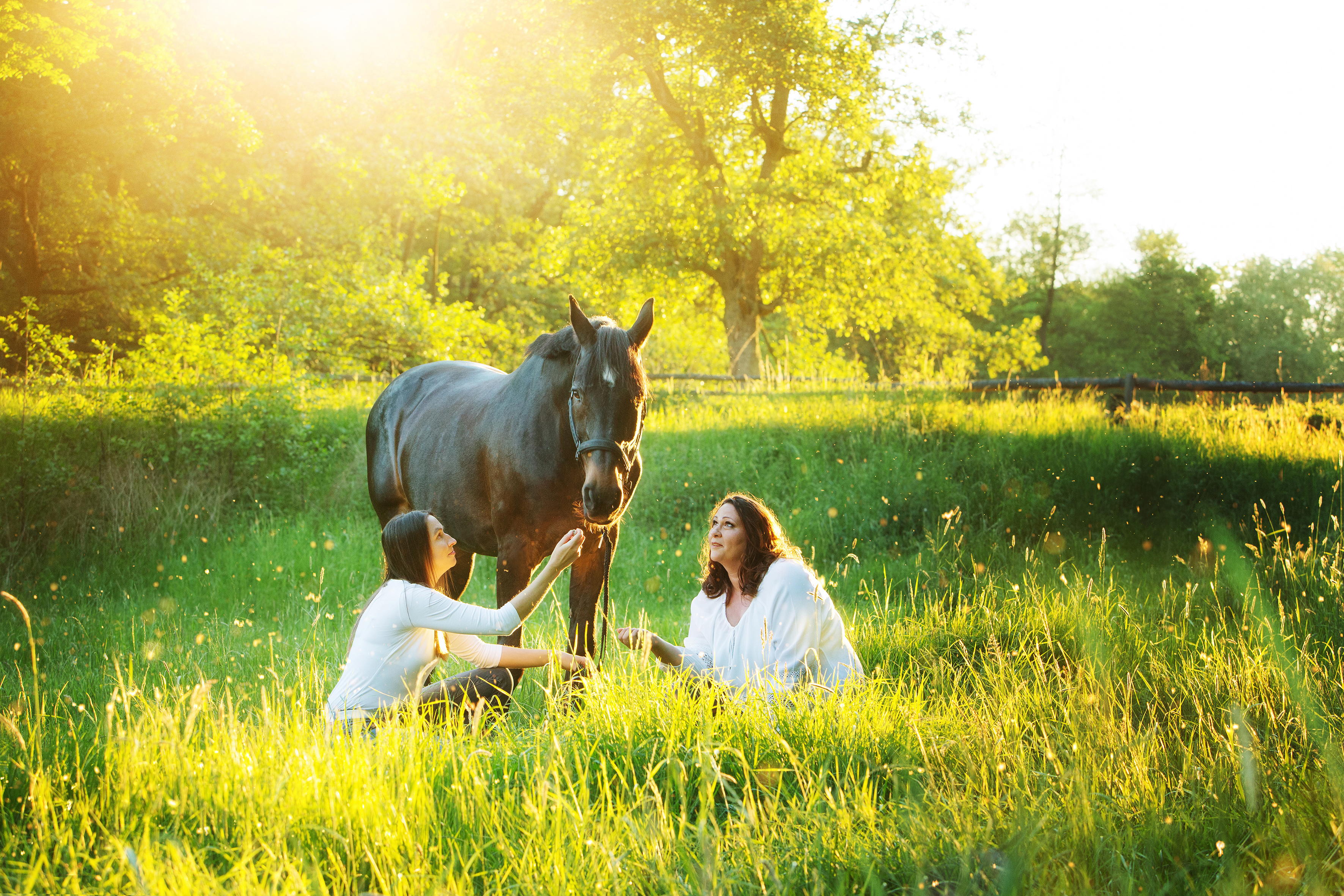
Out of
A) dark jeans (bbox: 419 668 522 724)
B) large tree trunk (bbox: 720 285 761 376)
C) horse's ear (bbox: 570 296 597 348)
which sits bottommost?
dark jeans (bbox: 419 668 522 724)

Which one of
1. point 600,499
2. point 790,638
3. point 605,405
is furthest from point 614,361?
point 790,638

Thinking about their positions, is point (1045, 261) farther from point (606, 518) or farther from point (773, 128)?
point (606, 518)

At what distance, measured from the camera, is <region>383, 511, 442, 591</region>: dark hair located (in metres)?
3.37

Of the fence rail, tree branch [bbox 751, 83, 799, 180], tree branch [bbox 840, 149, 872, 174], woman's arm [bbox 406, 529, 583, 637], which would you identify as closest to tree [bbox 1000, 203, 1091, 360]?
tree branch [bbox 840, 149, 872, 174]

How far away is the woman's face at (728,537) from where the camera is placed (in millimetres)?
3764

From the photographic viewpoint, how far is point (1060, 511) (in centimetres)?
745

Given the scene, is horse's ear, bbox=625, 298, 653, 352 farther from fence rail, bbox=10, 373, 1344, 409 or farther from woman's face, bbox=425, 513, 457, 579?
fence rail, bbox=10, 373, 1344, 409

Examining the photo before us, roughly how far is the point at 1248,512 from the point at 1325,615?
10.0 ft

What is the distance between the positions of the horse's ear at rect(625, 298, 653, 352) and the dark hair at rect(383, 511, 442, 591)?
3.87 ft

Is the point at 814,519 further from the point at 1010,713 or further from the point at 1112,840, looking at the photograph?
the point at 1112,840

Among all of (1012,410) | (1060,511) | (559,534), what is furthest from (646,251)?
(559,534)

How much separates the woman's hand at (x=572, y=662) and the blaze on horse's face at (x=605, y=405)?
0.58 m

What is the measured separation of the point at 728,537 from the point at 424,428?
2388mm

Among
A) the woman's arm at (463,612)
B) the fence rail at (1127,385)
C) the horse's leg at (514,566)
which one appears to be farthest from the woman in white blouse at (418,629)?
the fence rail at (1127,385)
